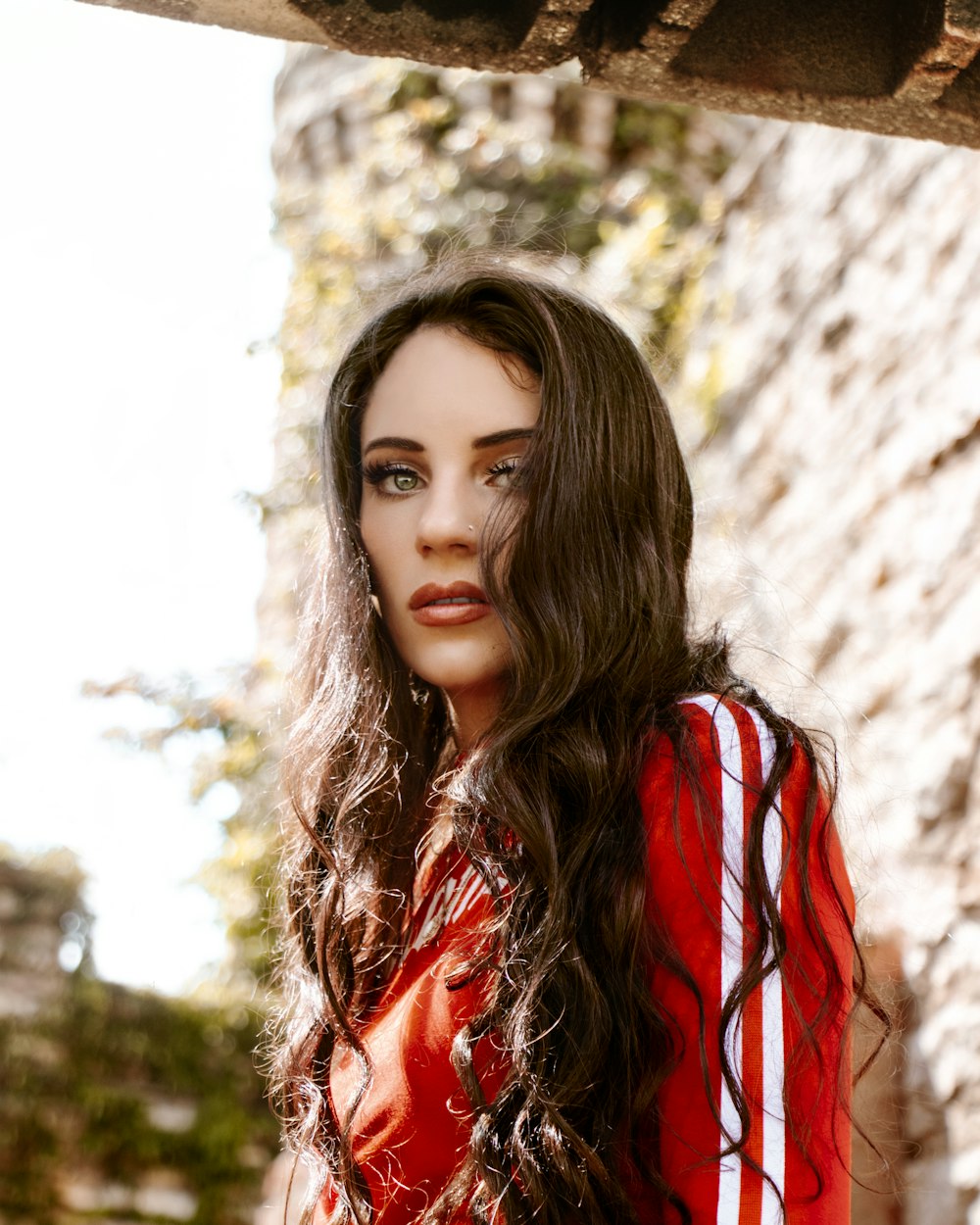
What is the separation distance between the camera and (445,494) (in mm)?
1688

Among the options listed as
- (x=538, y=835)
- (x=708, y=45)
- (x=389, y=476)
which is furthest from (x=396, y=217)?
(x=538, y=835)

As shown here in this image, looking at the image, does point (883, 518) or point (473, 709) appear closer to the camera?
point (473, 709)

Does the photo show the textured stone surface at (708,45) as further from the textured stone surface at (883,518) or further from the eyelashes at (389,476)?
the textured stone surface at (883,518)

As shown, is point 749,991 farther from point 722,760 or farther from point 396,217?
point 396,217

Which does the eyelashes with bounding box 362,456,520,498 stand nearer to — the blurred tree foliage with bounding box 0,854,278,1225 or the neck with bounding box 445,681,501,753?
the neck with bounding box 445,681,501,753

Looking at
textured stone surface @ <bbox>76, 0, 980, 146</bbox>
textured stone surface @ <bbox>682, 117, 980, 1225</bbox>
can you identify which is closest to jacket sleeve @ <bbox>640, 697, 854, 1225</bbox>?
textured stone surface @ <bbox>682, 117, 980, 1225</bbox>

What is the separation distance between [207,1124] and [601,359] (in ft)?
12.3

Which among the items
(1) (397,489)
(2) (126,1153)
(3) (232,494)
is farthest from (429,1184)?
(3) (232,494)

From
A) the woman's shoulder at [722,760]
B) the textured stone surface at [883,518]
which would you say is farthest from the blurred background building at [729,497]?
the woman's shoulder at [722,760]

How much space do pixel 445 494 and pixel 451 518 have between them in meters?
0.04

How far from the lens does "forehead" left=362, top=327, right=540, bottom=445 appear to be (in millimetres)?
1713

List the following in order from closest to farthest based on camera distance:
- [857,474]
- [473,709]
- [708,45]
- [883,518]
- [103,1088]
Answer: [708,45] < [473,709] < [883,518] < [857,474] < [103,1088]

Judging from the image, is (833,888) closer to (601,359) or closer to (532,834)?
(532,834)

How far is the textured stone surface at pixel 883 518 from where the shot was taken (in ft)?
8.77
